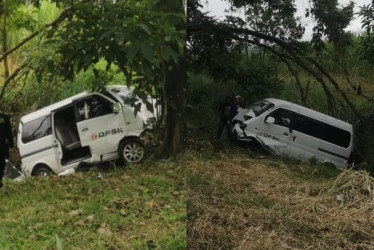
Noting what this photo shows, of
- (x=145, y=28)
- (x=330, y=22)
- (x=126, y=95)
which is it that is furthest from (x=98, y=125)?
(x=330, y=22)

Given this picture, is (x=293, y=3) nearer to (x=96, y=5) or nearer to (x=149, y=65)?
(x=149, y=65)

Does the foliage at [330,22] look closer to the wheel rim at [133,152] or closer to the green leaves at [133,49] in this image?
the green leaves at [133,49]

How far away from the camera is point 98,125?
153 cm

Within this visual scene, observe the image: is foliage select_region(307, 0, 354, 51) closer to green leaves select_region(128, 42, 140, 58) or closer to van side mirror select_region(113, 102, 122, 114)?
green leaves select_region(128, 42, 140, 58)

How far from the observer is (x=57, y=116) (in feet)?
5.00

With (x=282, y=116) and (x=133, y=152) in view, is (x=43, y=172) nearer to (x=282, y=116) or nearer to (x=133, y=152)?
(x=133, y=152)

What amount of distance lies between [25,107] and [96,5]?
46 centimetres

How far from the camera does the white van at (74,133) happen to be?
152 centimetres

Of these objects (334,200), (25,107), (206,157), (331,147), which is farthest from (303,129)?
(25,107)

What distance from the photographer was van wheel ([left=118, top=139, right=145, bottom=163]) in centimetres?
159

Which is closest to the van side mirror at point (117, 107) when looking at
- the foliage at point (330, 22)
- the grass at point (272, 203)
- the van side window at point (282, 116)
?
the grass at point (272, 203)

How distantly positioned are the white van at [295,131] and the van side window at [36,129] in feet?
2.25

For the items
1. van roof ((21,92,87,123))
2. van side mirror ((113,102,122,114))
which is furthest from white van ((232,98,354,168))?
van roof ((21,92,87,123))

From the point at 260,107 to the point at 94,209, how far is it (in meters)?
0.79
